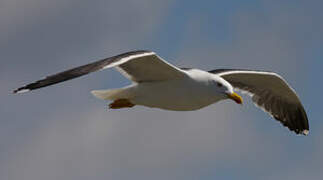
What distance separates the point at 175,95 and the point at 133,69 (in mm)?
728

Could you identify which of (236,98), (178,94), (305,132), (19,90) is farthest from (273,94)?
(19,90)

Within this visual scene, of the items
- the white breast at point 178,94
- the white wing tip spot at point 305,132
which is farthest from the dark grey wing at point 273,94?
the white breast at point 178,94

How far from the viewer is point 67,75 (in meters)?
10.5

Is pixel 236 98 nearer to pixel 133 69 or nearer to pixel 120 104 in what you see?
pixel 133 69

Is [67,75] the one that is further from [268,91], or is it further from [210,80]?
[268,91]

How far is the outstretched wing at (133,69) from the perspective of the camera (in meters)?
10.4

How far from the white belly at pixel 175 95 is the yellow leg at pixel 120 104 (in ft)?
0.67

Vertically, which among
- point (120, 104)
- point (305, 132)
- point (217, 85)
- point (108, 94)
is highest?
point (217, 85)

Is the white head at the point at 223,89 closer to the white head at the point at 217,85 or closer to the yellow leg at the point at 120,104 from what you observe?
the white head at the point at 217,85

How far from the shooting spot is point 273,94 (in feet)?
48.4

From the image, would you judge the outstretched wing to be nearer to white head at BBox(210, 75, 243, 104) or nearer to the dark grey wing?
white head at BBox(210, 75, 243, 104)

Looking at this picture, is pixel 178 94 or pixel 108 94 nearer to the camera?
pixel 178 94

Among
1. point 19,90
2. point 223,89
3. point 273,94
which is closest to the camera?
point 19,90

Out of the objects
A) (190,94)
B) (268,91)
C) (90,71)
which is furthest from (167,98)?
(268,91)
